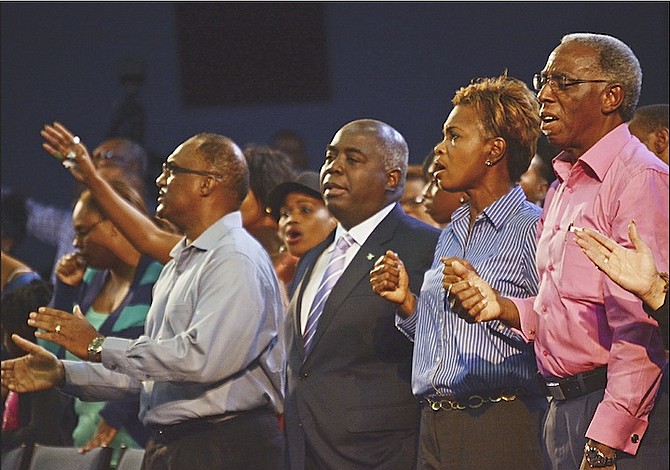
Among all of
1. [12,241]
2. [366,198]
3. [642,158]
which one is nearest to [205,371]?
[366,198]

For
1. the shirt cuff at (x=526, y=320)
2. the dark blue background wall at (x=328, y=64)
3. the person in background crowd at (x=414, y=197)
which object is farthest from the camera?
the dark blue background wall at (x=328, y=64)

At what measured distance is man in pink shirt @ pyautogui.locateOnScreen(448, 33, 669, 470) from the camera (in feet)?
9.18

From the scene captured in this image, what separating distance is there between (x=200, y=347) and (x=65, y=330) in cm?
45

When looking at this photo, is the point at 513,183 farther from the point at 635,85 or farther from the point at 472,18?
the point at 472,18

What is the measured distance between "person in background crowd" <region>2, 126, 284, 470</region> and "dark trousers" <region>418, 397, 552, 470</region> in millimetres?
725

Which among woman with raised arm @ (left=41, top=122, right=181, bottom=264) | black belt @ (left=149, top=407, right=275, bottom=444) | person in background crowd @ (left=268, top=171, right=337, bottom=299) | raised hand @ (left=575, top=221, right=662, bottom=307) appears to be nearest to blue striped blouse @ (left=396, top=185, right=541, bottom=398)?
black belt @ (left=149, top=407, right=275, bottom=444)

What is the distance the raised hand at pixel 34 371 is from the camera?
13.4 feet

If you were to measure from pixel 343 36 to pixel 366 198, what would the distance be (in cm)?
386

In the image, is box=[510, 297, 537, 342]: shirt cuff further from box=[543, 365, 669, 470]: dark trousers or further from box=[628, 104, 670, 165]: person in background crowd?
box=[628, 104, 670, 165]: person in background crowd

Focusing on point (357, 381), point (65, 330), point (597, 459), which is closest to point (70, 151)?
point (65, 330)

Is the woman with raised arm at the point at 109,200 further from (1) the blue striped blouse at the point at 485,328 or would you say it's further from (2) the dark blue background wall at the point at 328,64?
(2) the dark blue background wall at the point at 328,64

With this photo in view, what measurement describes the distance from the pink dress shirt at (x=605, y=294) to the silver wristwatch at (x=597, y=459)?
0.11 feet

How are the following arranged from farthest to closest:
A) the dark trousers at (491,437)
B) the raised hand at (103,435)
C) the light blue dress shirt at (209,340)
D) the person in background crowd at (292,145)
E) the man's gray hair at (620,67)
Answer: the person in background crowd at (292,145), the raised hand at (103,435), the light blue dress shirt at (209,340), the dark trousers at (491,437), the man's gray hair at (620,67)

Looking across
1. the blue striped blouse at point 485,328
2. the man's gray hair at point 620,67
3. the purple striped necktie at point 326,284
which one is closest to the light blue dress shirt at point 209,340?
the purple striped necktie at point 326,284
